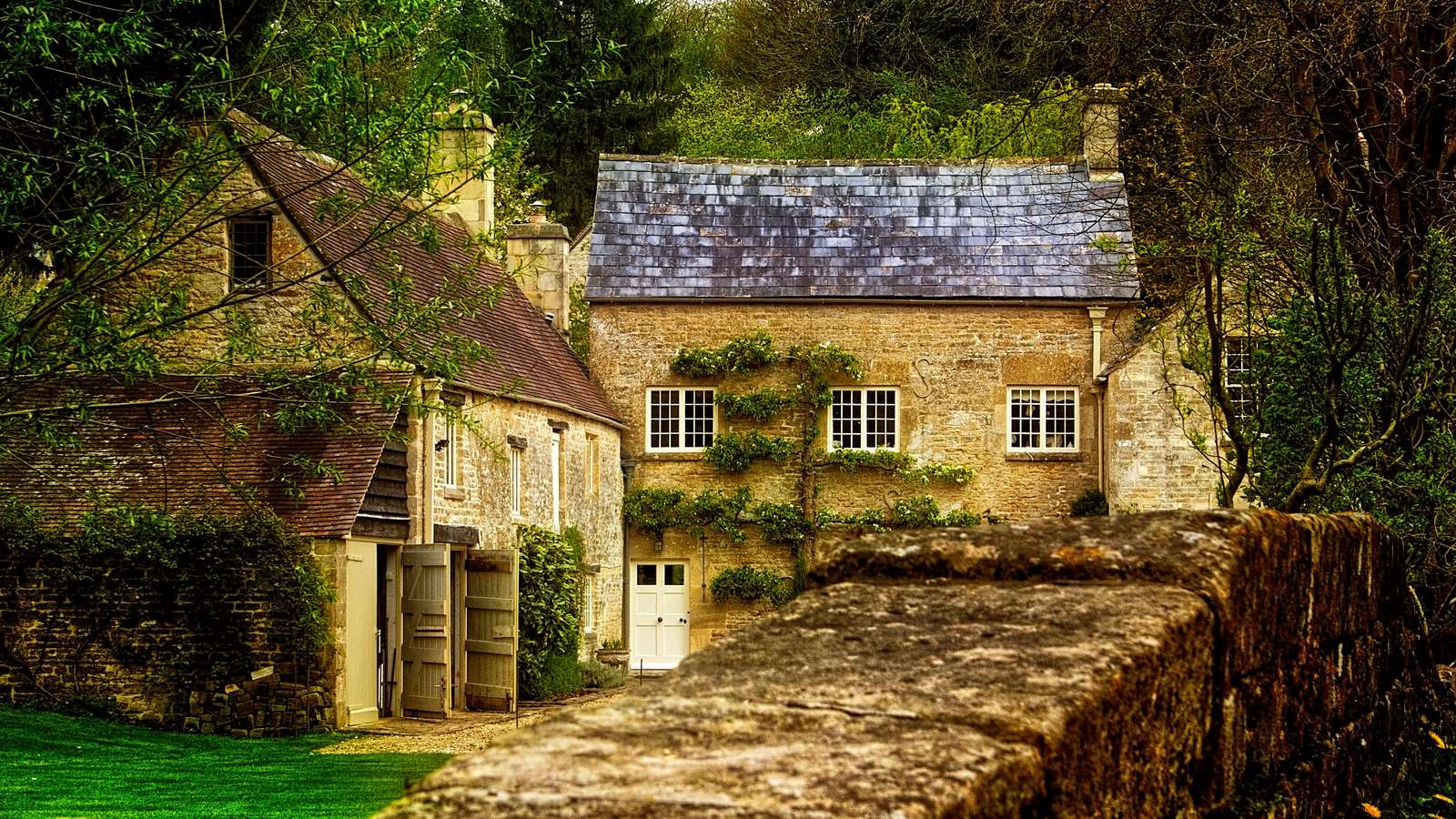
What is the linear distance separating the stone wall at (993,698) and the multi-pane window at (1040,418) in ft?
87.1

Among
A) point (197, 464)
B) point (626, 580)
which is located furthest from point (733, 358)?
point (197, 464)

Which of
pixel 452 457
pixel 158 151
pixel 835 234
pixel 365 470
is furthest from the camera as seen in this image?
pixel 835 234

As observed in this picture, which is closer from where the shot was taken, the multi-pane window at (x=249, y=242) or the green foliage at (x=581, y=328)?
the multi-pane window at (x=249, y=242)

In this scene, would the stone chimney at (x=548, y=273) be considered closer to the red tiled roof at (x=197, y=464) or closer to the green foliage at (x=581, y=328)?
the green foliage at (x=581, y=328)

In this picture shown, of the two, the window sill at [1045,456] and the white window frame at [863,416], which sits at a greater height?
the white window frame at [863,416]

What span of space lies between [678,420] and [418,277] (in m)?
7.77

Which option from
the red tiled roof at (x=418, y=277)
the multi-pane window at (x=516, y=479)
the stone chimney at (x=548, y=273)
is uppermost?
the stone chimney at (x=548, y=273)

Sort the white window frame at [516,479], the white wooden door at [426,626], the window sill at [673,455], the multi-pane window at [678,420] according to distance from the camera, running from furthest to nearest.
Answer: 1. the multi-pane window at [678,420]
2. the window sill at [673,455]
3. the white window frame at [516,479]
4. the white wooden door at [426,626]

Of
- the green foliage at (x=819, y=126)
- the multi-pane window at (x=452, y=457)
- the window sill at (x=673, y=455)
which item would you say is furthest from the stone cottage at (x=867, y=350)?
the green foliage at (x=819, y=126)

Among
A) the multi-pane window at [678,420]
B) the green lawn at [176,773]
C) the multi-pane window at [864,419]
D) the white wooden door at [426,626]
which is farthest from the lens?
the multi-pane window at [678,420]

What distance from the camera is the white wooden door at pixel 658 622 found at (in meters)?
30.9

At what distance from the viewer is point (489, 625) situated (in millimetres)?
22312

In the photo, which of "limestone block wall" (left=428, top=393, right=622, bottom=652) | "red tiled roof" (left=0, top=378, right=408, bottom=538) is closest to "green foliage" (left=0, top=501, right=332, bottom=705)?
"red tiled roof" (left=0, top=378, right=408, bottom=538)

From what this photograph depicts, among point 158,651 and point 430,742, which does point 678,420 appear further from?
point 430,742
